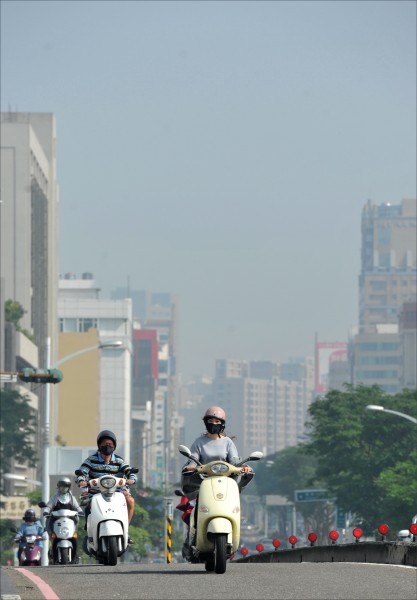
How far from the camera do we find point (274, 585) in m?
16.9

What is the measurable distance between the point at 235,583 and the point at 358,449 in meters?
80.0

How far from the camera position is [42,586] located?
56.6 ft

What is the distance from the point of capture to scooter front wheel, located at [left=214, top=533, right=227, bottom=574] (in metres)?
18.6

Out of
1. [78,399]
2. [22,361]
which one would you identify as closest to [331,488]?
[22,361]

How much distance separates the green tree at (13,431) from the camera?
102 metres

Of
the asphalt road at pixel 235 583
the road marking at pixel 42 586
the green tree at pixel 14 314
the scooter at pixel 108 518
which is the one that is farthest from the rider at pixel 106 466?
the green tree at pixel 14 314

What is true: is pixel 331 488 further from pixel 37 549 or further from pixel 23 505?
pixel 37 549

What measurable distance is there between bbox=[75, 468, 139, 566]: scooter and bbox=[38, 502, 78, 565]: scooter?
252 inches

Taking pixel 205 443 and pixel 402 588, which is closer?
pixel 402 588

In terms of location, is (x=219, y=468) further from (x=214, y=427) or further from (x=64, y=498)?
(x=64, y=498)

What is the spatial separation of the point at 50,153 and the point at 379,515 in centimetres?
8414

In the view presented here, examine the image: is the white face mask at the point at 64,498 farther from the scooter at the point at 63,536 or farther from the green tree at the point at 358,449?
the green tree at the point at 358,449

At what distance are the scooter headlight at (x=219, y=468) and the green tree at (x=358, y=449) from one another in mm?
72386

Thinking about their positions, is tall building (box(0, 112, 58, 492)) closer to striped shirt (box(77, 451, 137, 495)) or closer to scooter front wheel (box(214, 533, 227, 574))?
striped shirt (box(77, 451, 137, 495))
